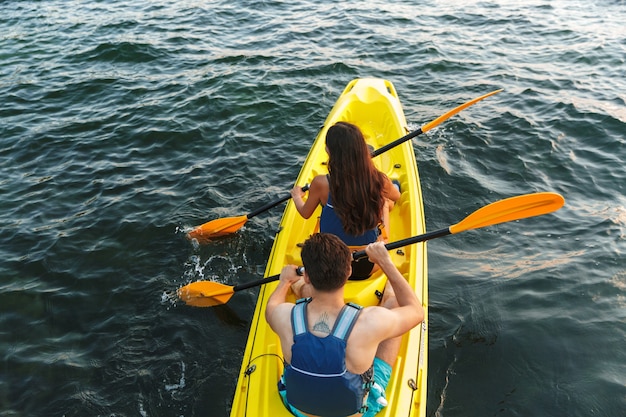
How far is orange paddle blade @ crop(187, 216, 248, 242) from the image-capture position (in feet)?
17.7

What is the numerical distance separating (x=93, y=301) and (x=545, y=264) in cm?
473

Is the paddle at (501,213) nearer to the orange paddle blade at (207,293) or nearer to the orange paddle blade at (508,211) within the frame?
the orange paddle blade at (508,211)

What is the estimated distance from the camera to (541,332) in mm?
4359

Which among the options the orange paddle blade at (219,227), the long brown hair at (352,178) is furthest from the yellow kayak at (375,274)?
the orange paddle blade at (219,227)

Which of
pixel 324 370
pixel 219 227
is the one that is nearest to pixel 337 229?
pixel 324 370

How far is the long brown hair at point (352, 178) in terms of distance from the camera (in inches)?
127

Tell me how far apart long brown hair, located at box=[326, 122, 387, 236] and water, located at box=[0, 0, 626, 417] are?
164cm

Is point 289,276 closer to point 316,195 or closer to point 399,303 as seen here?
point 399,303

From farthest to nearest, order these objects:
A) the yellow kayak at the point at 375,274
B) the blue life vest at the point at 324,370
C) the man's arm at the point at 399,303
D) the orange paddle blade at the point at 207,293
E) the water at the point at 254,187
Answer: the orange paddle blade at the point at 207,293 < the water at the point at 254,187 < the yellow kayak at the point at 375,274 < the man's arm at the point at 399,303 < the blue life vest at the point at 324,370

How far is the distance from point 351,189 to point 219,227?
252 centimetres

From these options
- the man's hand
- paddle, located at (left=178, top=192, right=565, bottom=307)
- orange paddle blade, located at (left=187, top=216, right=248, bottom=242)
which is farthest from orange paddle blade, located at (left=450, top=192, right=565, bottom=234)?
orange paddle blade, located at (left=187, top=216, right=248, bottom=242)

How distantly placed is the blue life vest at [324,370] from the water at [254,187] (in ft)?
5.06

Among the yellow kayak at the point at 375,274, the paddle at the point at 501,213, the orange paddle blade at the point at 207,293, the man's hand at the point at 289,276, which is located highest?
the man's hand at the point at 289,276

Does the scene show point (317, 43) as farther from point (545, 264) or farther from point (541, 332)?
point (541, 332)
